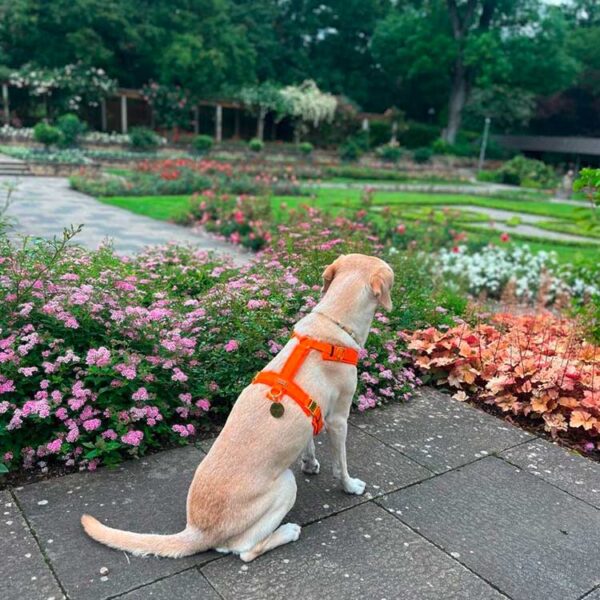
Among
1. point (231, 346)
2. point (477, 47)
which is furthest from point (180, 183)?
point (477, 47)

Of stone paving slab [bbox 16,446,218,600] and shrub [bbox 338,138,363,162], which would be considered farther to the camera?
shrub [bbox 338,138,363,162]

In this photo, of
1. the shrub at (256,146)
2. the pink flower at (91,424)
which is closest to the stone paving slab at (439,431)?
the pink flower at (91,424)

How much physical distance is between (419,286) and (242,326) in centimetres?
281

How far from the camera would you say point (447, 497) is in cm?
Answer: 307

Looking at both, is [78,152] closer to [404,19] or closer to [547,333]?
[547,333]

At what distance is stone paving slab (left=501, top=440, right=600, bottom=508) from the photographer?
10.6ft

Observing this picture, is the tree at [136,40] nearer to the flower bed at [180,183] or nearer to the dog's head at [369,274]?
the flower bed at [180,183]

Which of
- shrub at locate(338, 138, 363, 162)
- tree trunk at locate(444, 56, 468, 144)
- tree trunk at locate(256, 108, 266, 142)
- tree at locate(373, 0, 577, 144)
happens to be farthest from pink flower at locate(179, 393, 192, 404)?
tree trunk at locate(444, 56, 468, 144)

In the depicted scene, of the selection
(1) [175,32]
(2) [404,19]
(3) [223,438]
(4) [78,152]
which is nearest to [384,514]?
(3) [223,438]

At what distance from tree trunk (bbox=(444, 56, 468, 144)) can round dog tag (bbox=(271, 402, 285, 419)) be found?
48.8 meters

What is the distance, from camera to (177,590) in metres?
2.28

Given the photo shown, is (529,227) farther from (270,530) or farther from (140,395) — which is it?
(270,530)

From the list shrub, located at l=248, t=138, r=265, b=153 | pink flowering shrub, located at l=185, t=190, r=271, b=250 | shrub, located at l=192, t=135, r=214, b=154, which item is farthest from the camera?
shrub, located at l=248, t=138, r=265, b=153

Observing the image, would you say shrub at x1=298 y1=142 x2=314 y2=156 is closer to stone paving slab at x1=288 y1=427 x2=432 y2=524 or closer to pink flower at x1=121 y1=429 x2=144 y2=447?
stone paving slab at x1=288 y1=427 x2=432 y2=524
